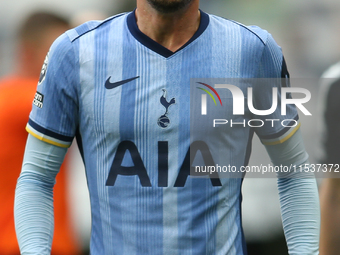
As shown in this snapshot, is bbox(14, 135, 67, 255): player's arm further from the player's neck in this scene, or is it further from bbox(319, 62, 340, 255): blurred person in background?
bbox(319, 62, 340, 255): blurred person in background

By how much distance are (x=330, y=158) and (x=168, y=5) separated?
121 centimetres

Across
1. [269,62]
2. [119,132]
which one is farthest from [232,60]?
[119,132]

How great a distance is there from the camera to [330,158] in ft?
7.34

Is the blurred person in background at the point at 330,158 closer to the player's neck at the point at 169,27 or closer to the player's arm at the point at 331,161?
the player's arm at the point at 331,161

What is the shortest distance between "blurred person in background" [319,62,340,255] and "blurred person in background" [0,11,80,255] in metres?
1.24

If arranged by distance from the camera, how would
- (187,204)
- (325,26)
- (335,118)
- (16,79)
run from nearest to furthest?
(187,204) < (335,118) < (16,79) < (325,26)

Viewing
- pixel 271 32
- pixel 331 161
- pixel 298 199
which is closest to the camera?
pixel 298 199

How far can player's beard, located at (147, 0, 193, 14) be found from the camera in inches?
55.1

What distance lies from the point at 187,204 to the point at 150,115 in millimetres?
279

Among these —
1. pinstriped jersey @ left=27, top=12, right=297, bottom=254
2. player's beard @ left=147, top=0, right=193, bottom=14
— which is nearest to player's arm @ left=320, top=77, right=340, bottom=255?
pinstriped jersey @ left=27, top=12, right=297, bottom=254

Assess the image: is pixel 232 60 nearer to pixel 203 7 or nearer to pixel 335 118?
pixel 335 118

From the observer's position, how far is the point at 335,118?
223 cm

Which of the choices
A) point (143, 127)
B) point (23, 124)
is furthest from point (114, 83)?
point (23, 124)

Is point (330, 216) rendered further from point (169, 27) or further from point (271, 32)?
point (271, 32)
